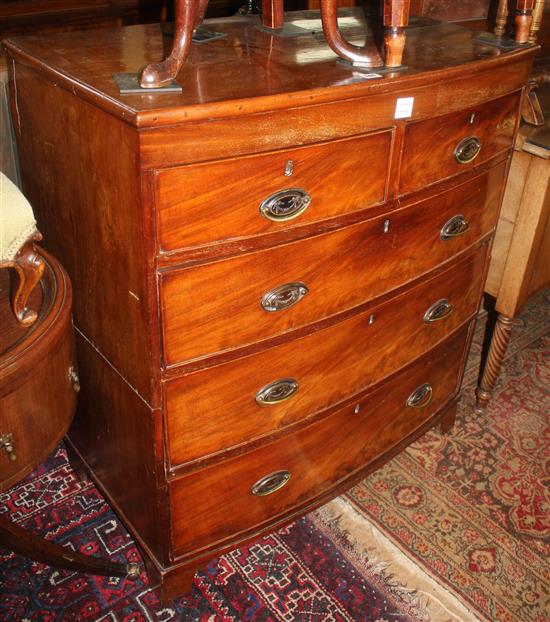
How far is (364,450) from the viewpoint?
192 cm

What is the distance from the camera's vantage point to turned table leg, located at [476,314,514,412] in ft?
7.61

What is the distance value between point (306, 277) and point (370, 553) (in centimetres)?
90

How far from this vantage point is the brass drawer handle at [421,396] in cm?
198

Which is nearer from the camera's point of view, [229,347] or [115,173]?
[115,173]

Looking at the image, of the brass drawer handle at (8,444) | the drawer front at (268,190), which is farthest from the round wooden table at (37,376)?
the drawer front at (268,190)

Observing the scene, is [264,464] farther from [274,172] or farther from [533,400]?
[533,400]

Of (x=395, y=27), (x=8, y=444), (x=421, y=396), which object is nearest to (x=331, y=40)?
(x=395, y=27)

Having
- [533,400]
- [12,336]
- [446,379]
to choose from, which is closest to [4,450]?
[12,336]

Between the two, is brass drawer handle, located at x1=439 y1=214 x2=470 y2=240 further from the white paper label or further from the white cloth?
the white cloth

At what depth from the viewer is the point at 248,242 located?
129 cm

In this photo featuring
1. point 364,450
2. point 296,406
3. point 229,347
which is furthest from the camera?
point 364,450

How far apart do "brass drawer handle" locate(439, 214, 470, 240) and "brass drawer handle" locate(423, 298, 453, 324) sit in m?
0.20

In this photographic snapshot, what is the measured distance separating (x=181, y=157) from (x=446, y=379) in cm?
127

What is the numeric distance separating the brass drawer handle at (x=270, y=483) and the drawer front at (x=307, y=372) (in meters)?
0.16
